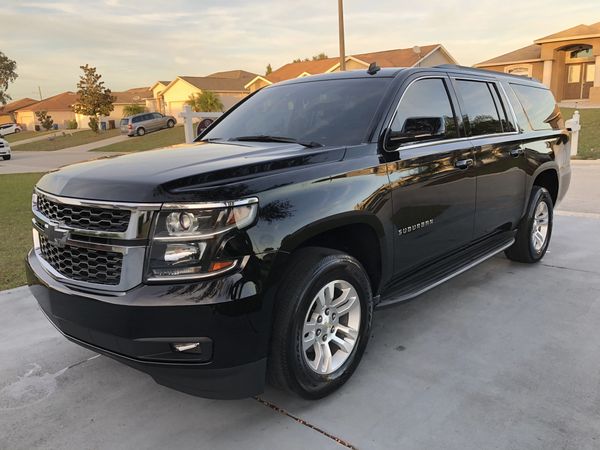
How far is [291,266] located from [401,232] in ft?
3.24

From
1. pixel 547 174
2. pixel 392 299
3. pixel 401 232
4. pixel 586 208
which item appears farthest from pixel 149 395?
pixel 586 208

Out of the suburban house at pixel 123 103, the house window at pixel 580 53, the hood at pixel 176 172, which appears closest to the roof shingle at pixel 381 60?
the house window at pixel 580 53

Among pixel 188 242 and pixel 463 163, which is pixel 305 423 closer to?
pixel 188 242

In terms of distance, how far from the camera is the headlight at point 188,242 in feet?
7.70

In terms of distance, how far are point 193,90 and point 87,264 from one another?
52077 millimetres

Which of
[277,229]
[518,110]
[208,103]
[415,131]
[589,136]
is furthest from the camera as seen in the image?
[208,103]

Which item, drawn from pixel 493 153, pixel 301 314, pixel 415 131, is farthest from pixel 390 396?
pixel 493 153

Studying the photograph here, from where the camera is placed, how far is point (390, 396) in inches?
118

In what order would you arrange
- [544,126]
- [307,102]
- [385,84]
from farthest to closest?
[544,126]
[307,102]
[385,84]

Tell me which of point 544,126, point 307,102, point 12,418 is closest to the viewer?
point 12,418

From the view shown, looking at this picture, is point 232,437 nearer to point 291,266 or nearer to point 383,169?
point 291,266

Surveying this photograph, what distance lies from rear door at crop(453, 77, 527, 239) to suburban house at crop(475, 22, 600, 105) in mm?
31768

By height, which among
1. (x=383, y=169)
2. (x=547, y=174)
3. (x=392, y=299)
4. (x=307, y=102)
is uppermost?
(x=307, y=102)

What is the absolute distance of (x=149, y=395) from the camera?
3.13 m
